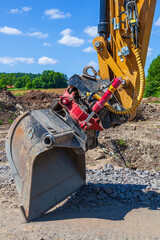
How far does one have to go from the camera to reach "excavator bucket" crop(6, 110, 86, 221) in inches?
129

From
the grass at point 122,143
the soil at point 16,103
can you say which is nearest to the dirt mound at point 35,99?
the soil at point 16,103

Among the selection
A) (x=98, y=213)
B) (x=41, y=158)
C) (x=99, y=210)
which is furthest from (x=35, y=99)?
(x=98, y=213)

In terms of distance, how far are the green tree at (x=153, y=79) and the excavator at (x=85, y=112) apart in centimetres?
2781

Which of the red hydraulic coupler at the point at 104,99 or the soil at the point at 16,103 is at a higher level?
the red hydraulic coupler at the point at 104,99

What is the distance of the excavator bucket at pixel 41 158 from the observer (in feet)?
10.7

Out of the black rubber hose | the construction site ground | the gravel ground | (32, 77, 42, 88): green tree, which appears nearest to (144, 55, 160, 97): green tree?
the construction site ground

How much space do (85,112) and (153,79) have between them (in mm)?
30970

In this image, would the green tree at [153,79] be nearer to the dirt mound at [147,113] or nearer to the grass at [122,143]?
the dirt mound at [147,113]

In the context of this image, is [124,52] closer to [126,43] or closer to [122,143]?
[126,43]

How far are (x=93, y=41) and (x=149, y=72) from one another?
3166cm

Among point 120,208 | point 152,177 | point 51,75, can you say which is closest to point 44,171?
point 120,208

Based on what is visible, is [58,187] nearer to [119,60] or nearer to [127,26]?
[119,60]

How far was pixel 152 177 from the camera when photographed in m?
5.76

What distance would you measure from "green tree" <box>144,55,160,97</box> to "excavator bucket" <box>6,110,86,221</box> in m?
28.4
